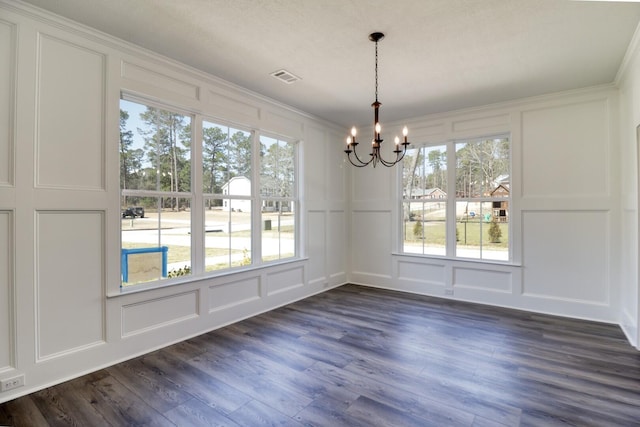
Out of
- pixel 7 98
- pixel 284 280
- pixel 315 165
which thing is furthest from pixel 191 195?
pixel 315 165

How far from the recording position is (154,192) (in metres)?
3.21

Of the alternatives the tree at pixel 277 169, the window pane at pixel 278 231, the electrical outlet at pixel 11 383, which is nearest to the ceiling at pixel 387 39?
the tree at pixel 277 169

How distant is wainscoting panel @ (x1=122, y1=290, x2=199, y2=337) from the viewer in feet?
9.72

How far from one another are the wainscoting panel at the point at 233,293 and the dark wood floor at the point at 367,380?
29cm

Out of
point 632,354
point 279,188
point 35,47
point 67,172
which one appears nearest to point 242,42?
point 35,47

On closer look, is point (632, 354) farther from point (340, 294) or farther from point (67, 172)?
point (67, 172)

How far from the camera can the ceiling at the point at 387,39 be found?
2.40 metres

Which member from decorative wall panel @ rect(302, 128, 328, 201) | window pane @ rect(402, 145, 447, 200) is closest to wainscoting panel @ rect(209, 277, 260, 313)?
decorative wall panel @ rect(302, 128, 328, 201)

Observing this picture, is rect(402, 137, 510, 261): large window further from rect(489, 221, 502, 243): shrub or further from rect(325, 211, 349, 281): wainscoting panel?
rect(325, 211, 349, 281): wainscoting panel

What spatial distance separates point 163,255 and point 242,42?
2.22 m

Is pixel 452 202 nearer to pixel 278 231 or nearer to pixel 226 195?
pixel 278 231

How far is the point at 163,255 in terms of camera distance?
3299 millimetres

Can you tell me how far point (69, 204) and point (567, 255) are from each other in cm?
549

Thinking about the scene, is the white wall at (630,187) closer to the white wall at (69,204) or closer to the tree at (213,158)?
the tree at (213,158)
